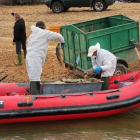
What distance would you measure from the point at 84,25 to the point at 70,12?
1016cm

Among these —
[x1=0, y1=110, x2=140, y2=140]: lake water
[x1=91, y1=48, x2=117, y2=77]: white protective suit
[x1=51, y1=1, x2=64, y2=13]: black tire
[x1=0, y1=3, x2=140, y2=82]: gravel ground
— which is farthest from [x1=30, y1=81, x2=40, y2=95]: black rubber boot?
[x1=51, y1=1, x2=64, y2=13]: black tire

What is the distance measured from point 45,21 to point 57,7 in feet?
6.62

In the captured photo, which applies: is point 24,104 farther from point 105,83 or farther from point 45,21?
point 45,21

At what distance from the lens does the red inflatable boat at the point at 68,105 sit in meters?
8.97

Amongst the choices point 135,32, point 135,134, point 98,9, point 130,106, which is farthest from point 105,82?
point 98,9

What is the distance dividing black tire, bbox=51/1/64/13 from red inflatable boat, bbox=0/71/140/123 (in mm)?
12858

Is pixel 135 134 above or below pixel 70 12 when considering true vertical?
below

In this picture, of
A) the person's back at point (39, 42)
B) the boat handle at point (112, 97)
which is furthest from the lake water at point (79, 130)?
the person's back at point (39, 42)

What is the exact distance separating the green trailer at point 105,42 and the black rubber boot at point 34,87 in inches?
70.6

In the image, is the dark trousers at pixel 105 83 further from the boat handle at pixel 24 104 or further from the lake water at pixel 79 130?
the boat handle at pixel 24 104

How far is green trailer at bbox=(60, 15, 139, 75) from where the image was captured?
1077cm

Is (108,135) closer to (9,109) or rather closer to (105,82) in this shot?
(105,82)

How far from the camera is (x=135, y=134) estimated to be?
898cm

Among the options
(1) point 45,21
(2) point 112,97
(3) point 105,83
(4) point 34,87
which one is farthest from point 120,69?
(1) point 45,21
